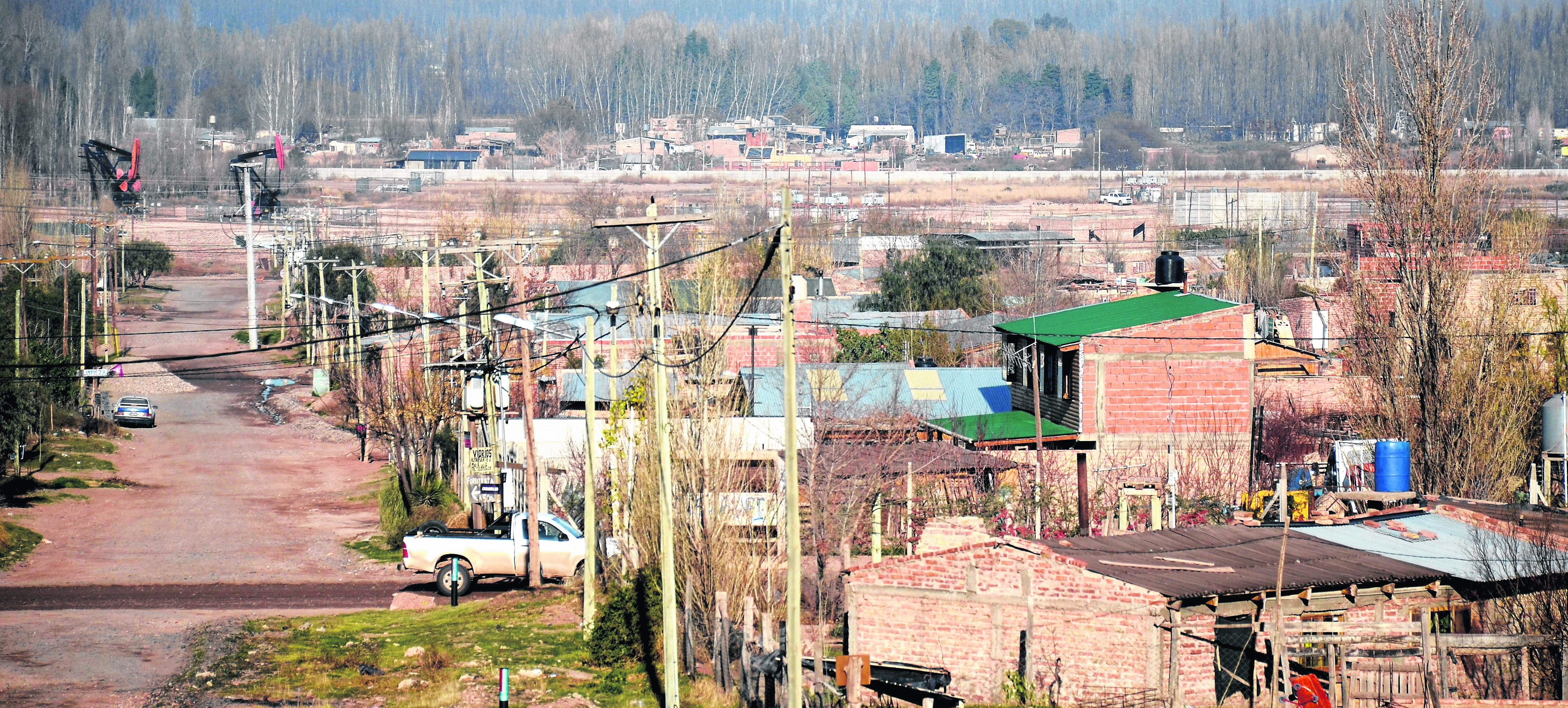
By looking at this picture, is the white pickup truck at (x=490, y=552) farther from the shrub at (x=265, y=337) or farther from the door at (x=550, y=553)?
the shrub at (x=265, y=337)

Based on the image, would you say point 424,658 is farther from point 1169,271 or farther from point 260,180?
point 260,180

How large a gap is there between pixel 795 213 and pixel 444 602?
92163mm

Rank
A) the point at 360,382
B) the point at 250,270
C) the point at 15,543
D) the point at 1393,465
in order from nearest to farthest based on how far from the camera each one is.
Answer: the point at 1393,465 < the point at 15,543 < the point at 360,382 < the point at 250,270

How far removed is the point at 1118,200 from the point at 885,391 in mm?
A: 98045

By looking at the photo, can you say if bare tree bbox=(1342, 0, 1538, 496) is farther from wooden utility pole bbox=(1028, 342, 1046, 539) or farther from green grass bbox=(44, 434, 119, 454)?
green grass bbox=(44, 434, 119, 454)

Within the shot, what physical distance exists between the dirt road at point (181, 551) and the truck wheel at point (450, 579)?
1236mm

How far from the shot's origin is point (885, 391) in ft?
124

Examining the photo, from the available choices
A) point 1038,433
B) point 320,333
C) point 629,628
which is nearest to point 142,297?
point 320,333

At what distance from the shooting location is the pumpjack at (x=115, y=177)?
116m

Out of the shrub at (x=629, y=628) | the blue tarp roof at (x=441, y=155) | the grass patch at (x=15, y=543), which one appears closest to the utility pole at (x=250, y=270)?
the grass patch at (x=15, y=543)

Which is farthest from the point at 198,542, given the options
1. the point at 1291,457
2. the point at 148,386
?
the point at 148,386

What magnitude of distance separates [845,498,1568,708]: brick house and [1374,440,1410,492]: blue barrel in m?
6.20

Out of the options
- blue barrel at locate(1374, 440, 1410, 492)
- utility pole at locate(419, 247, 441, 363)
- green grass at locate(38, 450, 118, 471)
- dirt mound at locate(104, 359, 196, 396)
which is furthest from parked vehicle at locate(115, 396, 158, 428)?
blue barrel at locate(1374, 440, 1410, 492)

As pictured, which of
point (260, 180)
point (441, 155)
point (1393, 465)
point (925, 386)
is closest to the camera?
point (1393, 465)
